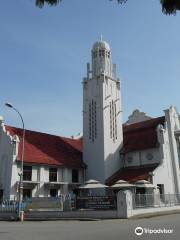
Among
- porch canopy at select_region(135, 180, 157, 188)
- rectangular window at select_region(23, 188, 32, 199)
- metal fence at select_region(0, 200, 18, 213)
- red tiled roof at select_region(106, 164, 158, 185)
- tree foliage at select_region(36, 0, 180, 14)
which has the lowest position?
metal fence at select_region(0, 200, 18, 213)

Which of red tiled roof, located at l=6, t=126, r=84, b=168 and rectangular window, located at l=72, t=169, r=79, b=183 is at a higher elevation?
red tiled roof, located at l=6, t=126, r=84, b=168

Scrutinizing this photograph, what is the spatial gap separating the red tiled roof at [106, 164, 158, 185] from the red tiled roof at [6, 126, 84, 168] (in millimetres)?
4959

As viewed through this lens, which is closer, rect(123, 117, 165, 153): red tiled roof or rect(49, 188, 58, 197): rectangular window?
rect(49, 188, 58, 197): rectangular window

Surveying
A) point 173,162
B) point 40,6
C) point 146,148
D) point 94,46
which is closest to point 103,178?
point 146,148

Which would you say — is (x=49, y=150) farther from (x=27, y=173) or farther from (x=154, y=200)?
(x=154, y=200)

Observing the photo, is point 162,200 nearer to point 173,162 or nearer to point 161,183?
point 161,183

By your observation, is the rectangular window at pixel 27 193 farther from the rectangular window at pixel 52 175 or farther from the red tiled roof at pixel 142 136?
the red tiled roof at pixel 142 136

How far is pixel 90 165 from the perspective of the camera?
4072 centimetres

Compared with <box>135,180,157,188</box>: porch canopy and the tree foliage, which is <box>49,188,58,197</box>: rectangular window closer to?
<box>135,180,157,188</box>: porch canopy

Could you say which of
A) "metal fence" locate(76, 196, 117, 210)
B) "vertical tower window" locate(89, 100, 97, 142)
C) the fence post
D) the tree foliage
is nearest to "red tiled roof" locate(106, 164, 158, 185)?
"vertical tower window" locate(89, 100, 97, 142)

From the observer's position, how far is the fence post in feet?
77.5

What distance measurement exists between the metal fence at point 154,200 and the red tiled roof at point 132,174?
366 cm

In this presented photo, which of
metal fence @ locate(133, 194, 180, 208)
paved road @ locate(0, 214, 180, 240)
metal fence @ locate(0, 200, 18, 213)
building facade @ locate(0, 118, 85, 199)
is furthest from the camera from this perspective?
building facade @ locate(0, 118, 85, 199)

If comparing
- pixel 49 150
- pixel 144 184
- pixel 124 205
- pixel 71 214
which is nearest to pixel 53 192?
pixel 49 150
